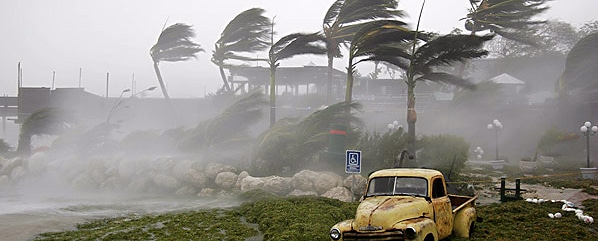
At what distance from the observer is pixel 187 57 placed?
124ft

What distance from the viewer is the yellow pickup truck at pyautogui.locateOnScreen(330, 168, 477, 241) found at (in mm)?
8906

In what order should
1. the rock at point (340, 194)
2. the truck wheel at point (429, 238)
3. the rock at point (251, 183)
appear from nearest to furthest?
the truck wheel at point (429, 238)
the rock at point (340, 194)
the rock at point (251, 183)

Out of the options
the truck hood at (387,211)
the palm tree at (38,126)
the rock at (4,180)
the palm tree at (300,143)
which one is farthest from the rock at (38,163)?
the truck hood at (387,211)

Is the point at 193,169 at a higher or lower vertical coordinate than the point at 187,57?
lower

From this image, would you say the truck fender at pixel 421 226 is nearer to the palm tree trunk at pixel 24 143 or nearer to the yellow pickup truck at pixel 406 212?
the yellow pickup truck at pixel 406 212

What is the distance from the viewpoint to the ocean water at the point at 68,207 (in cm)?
1409

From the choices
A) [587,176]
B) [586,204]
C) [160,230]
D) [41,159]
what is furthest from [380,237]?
[41,159]

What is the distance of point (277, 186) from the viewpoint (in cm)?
1916

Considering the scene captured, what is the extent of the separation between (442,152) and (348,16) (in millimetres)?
8318

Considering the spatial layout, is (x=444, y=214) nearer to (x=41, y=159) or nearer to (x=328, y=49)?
(x=328, y=49)

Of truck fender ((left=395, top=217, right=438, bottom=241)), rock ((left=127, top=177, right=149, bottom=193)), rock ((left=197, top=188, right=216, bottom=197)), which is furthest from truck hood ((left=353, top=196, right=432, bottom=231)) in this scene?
rock ((left=127, top=177, right=149, bottom=193))

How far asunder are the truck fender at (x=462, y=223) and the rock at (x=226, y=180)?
11.7 m

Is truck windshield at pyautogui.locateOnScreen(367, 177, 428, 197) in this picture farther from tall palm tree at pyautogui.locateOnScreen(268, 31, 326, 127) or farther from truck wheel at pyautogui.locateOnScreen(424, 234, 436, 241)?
tall palm tree at pyautogui.locateOnScreen(268, 31, 326, 127)

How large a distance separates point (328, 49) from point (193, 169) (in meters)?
9.66
